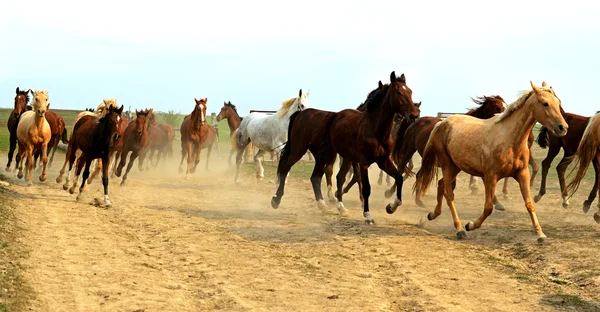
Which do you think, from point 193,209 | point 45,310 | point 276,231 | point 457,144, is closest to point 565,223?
point 457,144

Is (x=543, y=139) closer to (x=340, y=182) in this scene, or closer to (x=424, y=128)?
(x=424, y=128)

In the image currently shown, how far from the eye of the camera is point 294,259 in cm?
862

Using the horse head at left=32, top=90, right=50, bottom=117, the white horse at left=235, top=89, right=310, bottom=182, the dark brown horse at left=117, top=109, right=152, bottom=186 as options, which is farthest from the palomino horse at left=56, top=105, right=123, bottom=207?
the white horse at left=235, top=89, right=310, bottom=182

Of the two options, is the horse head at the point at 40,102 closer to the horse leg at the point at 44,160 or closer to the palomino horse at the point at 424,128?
the horse leg at the point at 44,160

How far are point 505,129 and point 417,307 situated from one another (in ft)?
13.7

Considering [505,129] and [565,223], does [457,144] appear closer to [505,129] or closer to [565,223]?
[505,129]

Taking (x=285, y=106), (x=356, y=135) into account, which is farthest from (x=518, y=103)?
(x=285, y=106)

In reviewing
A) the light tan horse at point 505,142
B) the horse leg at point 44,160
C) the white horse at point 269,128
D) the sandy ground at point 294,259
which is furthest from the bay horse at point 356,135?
the horse leg at point 44,160

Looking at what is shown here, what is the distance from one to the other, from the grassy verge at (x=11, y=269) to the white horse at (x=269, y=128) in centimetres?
775

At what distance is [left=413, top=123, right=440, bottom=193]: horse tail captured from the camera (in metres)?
11.2

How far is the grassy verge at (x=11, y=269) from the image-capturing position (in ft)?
21.1

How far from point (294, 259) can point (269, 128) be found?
10368mm

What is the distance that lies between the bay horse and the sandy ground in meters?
0.80

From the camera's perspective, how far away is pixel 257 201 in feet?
49.7
